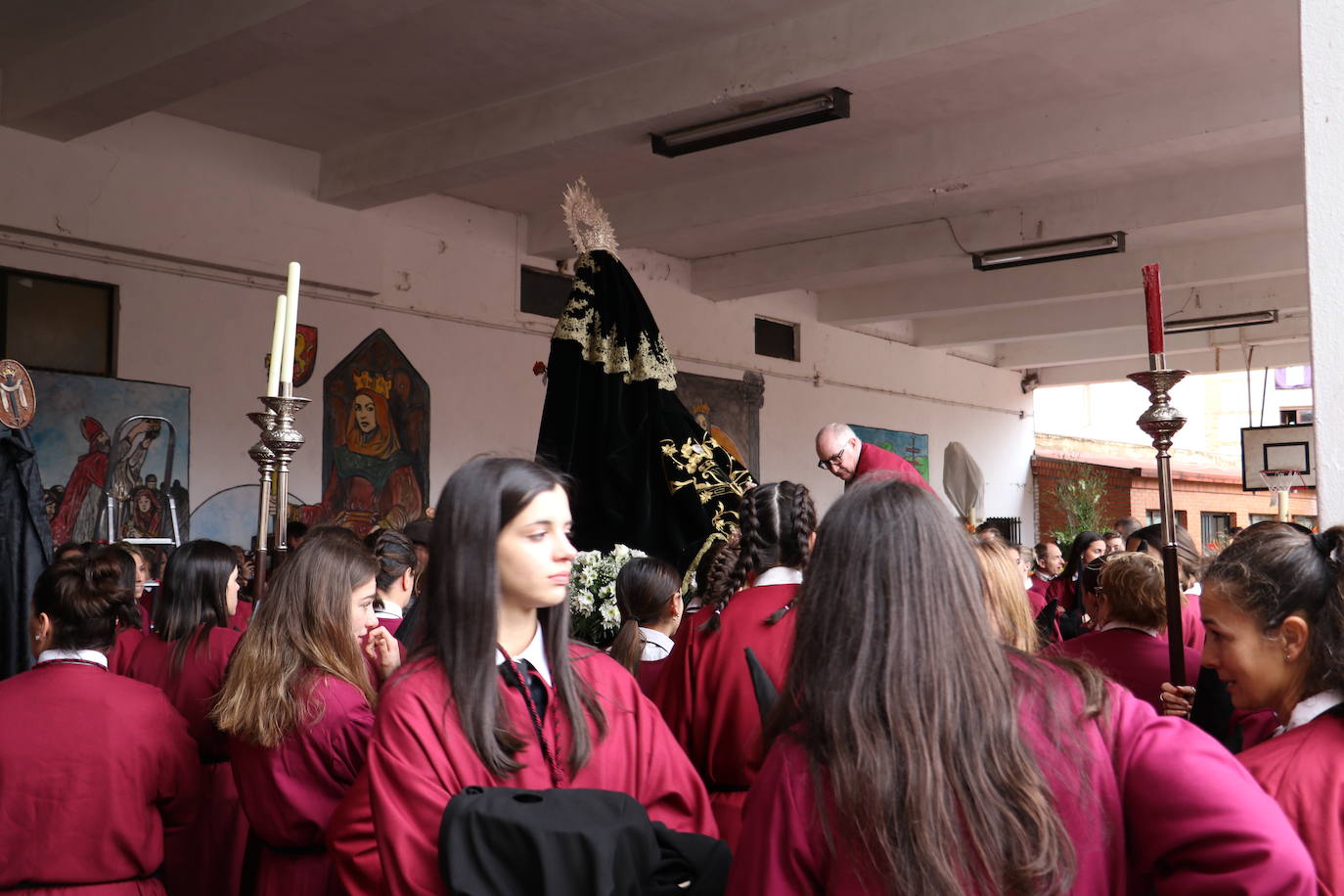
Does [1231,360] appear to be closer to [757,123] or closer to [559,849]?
[757,123]

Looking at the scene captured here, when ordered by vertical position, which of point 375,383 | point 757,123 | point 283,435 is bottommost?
point 283,435

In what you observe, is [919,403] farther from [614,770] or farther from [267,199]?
[614,770]

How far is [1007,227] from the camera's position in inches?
424

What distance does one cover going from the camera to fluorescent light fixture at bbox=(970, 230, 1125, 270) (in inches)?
405

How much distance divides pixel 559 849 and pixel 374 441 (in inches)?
343

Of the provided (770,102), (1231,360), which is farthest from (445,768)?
(1231,360)

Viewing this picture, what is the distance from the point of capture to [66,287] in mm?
8109

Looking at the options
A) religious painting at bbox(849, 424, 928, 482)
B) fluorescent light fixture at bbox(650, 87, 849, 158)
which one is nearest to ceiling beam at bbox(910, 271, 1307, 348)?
religious painting at bbox(849, 424, 928, 482)

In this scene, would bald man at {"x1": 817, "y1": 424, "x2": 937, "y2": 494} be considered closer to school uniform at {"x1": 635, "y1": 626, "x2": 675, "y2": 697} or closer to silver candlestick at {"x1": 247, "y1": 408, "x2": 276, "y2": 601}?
school uniform at {"x1": 635, "y1": 626, "x2": 675, "y2": 697}

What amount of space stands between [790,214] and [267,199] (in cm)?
405

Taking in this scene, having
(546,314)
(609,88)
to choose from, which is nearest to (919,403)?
(546,314)

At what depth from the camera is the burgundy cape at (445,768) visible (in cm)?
170

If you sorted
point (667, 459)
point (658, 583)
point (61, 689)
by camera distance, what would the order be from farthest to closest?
point (667, 459) < point (658, 583) < point (61, 689)

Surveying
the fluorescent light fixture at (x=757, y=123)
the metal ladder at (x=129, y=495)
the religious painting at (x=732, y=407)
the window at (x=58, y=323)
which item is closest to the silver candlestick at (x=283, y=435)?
the fluorescent light fixture at (x=757, y=123)
